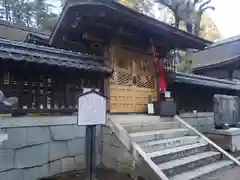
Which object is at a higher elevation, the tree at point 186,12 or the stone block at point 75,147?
the tree at point 186,12

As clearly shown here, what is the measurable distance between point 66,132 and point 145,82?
377 cm

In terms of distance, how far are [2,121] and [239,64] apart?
12754 mm

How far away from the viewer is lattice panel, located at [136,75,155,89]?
319 inches

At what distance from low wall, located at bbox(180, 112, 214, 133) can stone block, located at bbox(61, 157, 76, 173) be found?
512cm

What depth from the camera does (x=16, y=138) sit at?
15.6ft

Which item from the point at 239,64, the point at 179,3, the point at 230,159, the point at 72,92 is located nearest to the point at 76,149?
the point at 72,92

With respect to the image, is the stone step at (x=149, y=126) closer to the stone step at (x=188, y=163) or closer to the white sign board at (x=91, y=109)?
the stone step at (x=188, y=163)

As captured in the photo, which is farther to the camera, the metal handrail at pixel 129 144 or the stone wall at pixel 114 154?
the stone wall at pixel 114 154

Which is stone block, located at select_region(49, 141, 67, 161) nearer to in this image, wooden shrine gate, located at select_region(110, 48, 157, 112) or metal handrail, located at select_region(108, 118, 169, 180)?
metal handrail, located at select_region(108, 118, 169, 180)

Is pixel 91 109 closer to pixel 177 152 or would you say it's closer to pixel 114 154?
pixel 114 154

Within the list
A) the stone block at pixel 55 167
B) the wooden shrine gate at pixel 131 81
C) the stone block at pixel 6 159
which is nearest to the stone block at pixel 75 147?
the stone block at pixel 55 167

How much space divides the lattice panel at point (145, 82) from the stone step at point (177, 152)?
2876mm

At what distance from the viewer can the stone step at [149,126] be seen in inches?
227

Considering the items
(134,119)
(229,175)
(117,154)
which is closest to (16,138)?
(117,154)
